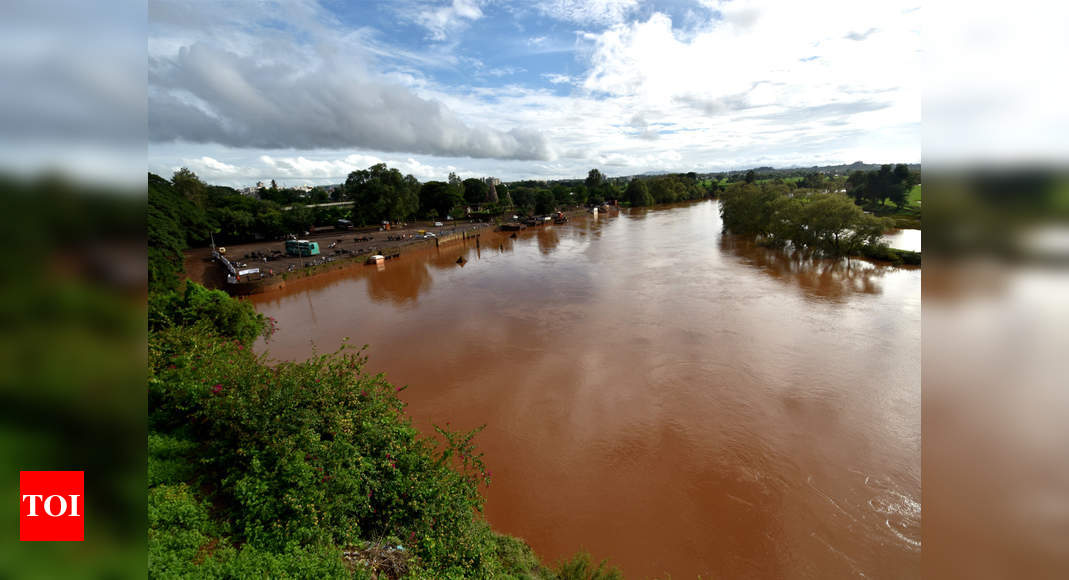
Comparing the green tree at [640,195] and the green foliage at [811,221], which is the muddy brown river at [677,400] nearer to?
the green foliage at [811,221]

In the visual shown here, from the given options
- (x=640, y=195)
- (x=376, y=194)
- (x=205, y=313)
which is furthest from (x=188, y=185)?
(x=640, y=195)

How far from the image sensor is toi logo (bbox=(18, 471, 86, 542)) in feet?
4.29

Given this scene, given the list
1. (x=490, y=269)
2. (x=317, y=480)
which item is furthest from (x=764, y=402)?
(x=490, y=269)

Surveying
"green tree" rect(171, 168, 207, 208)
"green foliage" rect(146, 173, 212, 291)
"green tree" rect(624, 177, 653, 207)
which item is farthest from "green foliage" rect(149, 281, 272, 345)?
"green tree" rect(624, 177, 653, 207)

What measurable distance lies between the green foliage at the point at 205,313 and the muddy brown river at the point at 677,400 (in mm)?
2337

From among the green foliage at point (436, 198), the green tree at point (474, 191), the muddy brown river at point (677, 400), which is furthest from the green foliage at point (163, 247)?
the green tree at point (474, 191)

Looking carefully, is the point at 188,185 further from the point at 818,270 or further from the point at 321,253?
the point at 818,270

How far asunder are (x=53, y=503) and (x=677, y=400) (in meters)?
12.2

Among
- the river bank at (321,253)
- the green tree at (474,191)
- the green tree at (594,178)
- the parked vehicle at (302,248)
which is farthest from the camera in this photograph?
the green tree at (594,178)

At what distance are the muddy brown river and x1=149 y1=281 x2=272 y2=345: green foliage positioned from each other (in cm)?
234

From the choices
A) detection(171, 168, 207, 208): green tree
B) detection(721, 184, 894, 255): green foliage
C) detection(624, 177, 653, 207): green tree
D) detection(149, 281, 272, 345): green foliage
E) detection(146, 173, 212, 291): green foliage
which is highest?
detection(624, 177, 653, 207): green tree

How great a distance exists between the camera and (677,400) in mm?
11930

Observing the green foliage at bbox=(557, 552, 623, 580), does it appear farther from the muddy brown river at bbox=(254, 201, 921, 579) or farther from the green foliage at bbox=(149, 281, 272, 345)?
the green foliage at bbox=(149, 281, 272, 345)

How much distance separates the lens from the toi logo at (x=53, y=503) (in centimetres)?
131
